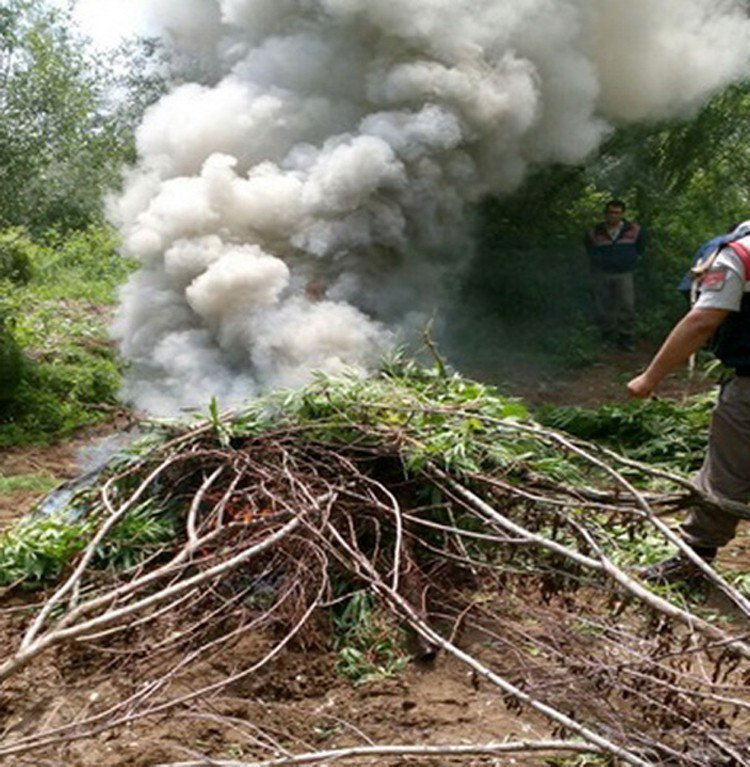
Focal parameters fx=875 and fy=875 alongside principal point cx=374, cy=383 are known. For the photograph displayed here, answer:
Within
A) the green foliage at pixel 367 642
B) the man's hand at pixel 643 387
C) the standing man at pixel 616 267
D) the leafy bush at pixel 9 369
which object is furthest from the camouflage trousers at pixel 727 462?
the standing man at pixel 616 267

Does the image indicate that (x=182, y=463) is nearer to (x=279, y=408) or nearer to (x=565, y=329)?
(x=279, y=408)

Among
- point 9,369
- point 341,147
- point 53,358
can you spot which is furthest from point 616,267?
point 9,369

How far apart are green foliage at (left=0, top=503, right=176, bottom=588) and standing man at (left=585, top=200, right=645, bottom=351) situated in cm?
864

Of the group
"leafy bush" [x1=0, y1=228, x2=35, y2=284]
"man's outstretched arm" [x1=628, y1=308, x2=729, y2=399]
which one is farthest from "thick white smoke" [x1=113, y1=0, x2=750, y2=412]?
"man's outstretched arm" [x1=628, y1=308, x2=729, y2=399]

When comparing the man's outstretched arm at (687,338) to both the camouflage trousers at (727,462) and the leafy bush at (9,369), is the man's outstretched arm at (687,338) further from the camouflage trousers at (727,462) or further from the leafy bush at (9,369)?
the leafy bush at (9,369)

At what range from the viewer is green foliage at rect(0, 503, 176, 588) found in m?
3.94

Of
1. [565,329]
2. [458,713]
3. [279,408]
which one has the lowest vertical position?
[458,713]

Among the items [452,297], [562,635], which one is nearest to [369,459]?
[562,635]

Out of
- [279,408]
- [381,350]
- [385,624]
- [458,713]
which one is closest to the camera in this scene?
[458,713]

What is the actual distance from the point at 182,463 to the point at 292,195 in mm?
4876

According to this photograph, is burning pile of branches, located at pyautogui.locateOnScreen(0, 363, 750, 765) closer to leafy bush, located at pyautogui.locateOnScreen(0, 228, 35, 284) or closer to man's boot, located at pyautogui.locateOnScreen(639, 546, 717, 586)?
man's boot, located at pyautogui.locateOnScreen(639, 546, 717, 586)

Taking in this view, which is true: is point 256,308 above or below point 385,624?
above

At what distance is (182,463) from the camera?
4309 millimetres

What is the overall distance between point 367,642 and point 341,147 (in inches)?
244
